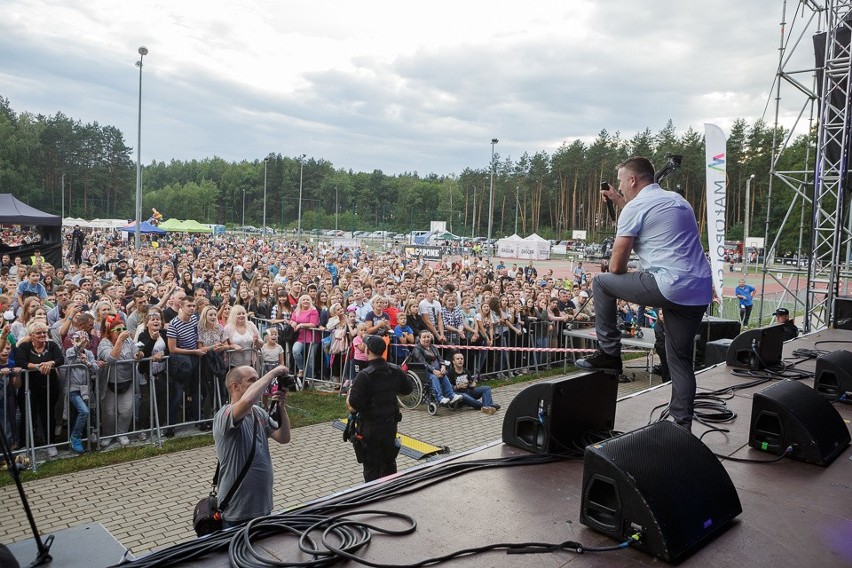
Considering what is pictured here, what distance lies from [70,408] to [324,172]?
Result: 102 meters

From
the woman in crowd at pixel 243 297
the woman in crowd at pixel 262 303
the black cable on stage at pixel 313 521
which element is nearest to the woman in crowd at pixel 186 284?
the woman in crowd at pixel 262 303

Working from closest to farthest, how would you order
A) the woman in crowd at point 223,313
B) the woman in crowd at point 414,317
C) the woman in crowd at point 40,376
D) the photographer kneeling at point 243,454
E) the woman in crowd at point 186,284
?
the photographer kneeling at point 243,454 < the woman in crowd at point 40,376 < the woman in crowd at point 223,313 < the woman in crowd at point 414,317 < the woman in crowd at point 186,284

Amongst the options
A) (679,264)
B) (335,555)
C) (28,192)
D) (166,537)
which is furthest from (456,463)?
(28,192)

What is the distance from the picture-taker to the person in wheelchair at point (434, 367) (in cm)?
913

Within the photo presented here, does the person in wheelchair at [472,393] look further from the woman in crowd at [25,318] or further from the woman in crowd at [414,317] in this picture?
the woman in crowd at [25,318]

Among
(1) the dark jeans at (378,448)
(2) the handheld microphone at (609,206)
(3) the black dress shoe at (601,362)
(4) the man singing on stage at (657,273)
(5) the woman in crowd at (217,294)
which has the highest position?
(2) the handheld microphone at (609,206)

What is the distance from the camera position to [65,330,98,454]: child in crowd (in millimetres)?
6645

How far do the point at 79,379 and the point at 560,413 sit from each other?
5.82 meters

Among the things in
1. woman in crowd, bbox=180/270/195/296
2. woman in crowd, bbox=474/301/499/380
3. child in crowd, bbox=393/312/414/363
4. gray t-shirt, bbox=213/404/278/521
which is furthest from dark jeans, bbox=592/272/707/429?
woman in crowd, bbox=180/270/195/296

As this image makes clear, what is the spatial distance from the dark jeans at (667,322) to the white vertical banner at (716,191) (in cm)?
931

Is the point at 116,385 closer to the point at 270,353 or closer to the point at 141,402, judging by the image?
the point at 141,402

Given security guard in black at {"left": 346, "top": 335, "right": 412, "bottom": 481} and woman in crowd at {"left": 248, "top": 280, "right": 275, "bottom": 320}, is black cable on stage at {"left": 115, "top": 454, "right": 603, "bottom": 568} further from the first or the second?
woman in crowd at {"left": 248, "top": 280, "right": 275, "bottom": 320}

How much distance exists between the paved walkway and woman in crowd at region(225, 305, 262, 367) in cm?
122

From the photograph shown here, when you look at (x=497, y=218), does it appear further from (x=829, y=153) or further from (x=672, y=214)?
(x=672, y=214)
